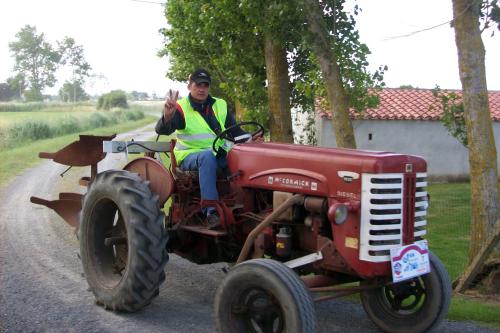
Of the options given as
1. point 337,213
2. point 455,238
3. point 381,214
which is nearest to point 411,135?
point 455,238

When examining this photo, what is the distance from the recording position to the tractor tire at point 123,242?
195 inches

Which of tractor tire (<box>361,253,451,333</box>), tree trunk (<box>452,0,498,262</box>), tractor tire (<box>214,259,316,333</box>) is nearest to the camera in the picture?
tractor tire (<box>214,259,316,333</box>)

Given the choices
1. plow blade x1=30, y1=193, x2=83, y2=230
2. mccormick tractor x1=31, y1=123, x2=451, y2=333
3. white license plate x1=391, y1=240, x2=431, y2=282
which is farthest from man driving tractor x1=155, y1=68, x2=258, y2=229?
plow blade x1=30, y1=193, x2=83, y2=230

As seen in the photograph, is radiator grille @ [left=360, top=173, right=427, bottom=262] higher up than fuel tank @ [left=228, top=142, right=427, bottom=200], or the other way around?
fuel tank @ [left=228, top=142, right=427, bottom=200]

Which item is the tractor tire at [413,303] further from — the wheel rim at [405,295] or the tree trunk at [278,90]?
the tree trunk at [278,90]

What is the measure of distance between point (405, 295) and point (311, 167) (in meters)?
1.35

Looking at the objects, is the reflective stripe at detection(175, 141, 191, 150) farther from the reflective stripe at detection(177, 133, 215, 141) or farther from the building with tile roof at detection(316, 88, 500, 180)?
the building with tile roof at detection(316, 88, 500, 180)

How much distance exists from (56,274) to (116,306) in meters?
1.57

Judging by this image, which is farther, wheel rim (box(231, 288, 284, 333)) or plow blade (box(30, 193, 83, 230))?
plow blade (box(30, 193, 83, 230))

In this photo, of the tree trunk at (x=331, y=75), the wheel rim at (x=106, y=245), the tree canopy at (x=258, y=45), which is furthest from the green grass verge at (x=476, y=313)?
the tree canopy at (x=258, y=45)

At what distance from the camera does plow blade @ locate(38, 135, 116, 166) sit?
6.95 metres

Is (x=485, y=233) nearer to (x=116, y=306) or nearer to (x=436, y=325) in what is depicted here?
(x=436, y=325)

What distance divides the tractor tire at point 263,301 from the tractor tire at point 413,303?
985 millimetres

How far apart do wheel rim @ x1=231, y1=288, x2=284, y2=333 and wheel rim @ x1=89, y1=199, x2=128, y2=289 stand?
1.61m
